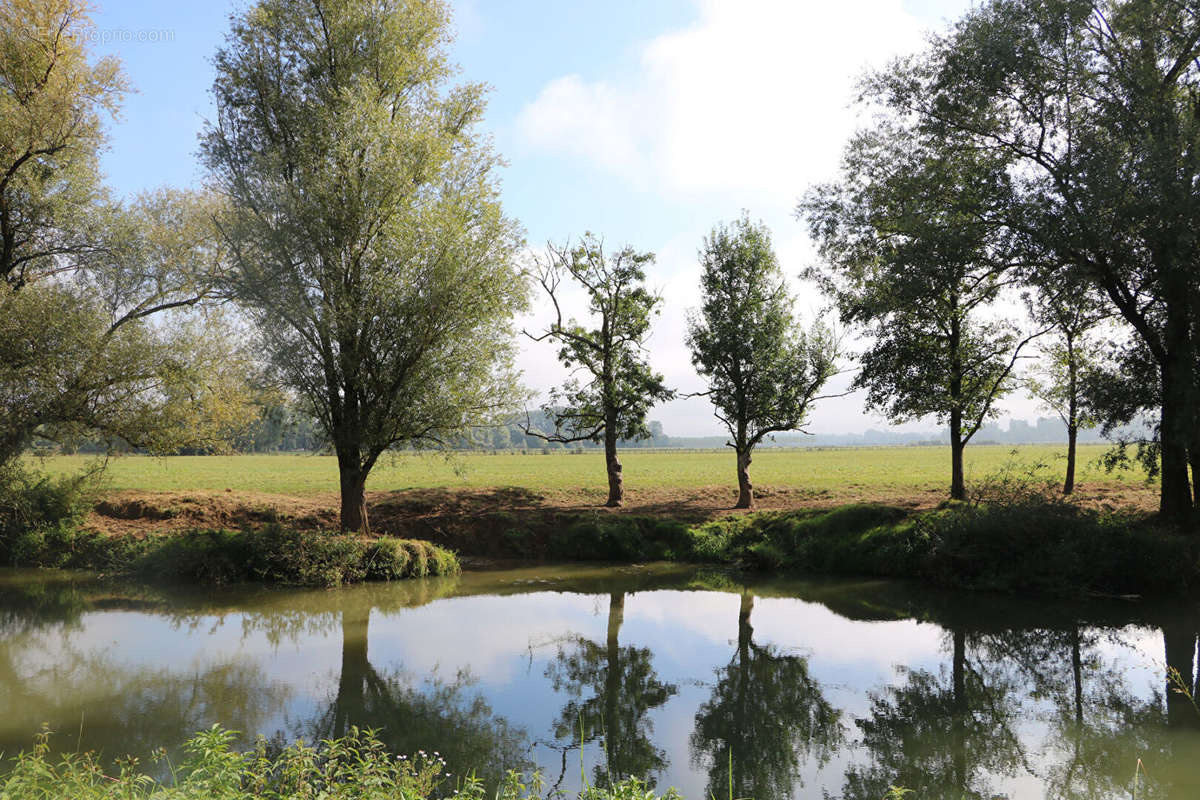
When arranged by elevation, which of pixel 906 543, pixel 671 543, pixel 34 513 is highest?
pixel 34 513

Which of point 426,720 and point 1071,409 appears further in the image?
point 1071,409

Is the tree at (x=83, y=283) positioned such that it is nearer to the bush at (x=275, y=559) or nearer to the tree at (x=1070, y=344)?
the bush at (x=275, y=559)

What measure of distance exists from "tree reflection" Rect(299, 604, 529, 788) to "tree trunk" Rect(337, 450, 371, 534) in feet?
28.7

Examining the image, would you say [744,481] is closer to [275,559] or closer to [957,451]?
[957,451]

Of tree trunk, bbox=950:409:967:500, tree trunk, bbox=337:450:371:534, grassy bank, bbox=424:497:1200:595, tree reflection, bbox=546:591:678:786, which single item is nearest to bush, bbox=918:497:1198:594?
grassy bank, bbox=424:497:1200:595

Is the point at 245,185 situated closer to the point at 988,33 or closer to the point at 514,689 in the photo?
the point at 514,689

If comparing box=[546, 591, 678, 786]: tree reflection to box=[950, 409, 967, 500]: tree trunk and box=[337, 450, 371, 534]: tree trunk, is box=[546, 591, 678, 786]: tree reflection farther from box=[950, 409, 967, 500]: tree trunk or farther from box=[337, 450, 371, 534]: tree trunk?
box=[950, 409, 967, 500]: tree trunk

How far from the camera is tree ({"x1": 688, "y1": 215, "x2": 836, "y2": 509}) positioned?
25969 mm

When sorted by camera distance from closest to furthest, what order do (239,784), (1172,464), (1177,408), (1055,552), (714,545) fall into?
1. (239,784)
2. (1177,408)
3. (1055,552)
4. (1172,464)
5. (714,545)

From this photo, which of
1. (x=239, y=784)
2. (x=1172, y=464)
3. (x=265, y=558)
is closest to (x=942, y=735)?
(x=239, y=784)

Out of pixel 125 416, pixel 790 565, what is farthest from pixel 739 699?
pixel 125 416

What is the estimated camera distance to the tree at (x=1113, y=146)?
Answer: 1608 centimetres

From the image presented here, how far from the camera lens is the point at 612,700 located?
10703 mm

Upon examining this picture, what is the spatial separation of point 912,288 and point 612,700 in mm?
13106
